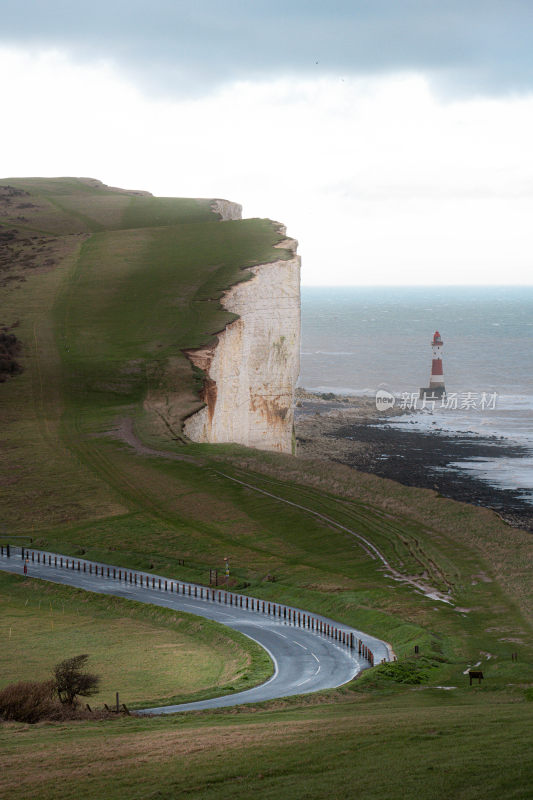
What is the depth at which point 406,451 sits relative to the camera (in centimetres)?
9069

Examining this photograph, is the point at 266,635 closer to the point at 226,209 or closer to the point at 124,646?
the point at 124,646

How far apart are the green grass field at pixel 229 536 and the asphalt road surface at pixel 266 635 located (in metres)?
1.44

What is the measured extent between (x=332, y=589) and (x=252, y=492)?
50.8 feet

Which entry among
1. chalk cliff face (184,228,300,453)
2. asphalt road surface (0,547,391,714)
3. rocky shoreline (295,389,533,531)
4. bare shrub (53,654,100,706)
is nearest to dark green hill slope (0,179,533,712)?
asphalt road surface (0,547,391,714)

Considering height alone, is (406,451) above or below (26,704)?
above

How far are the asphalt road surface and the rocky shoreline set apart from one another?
27.6 meters

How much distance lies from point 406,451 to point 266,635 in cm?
5411

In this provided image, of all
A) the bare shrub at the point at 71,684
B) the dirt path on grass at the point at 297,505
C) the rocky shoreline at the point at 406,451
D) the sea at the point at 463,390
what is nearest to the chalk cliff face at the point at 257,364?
the dirt path on grass at the point at 297,505

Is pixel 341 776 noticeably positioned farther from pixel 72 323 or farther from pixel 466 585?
pixel 72 323

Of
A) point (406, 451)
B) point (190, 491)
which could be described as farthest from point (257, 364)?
point (190, 491)

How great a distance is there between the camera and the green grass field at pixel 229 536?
19812 mm

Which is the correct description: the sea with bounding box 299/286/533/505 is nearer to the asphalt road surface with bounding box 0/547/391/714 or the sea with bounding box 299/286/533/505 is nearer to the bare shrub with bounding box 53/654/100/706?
the asphalt road surface with bounding box 0/547/391/714

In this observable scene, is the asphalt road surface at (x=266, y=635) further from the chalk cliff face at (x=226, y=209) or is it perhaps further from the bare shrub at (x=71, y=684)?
the chalk cliff face at (x=226, y=209)

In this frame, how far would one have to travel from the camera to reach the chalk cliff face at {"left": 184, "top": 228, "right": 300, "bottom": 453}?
77062 millimetres
